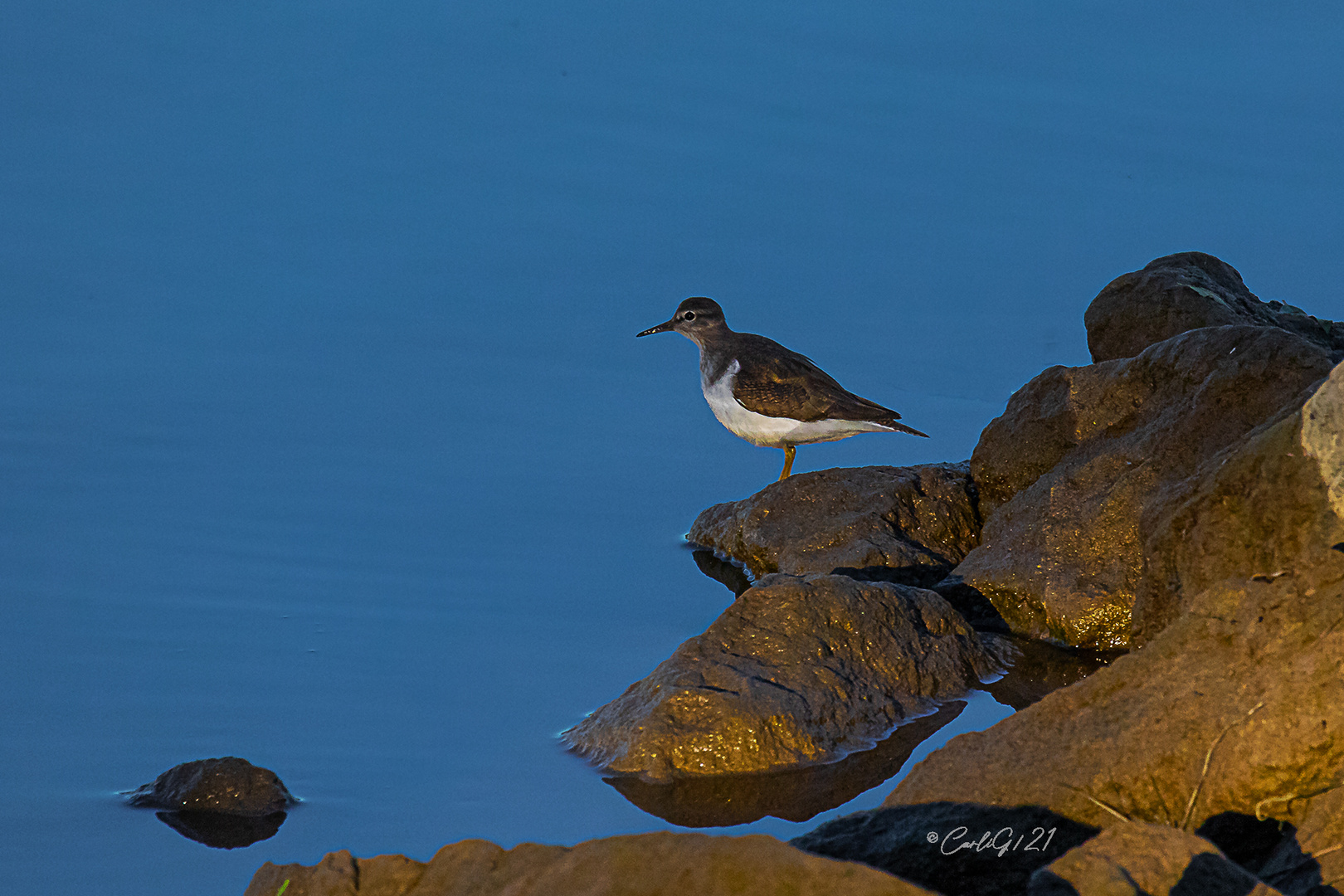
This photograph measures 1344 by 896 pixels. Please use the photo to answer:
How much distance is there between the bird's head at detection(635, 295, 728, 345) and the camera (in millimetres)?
11094

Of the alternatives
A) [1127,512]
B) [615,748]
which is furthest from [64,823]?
[1127,512]

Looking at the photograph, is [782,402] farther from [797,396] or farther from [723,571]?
[723,571]

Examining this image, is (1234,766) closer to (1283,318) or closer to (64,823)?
(64,823)

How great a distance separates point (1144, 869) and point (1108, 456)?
4210mm

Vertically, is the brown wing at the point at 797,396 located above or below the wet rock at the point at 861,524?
above

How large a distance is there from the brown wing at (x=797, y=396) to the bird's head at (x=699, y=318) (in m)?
0.92

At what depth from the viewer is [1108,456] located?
7500 millimetres

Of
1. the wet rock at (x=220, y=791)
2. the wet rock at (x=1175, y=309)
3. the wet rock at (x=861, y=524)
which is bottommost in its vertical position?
the wet rock at (x=220, y=791)

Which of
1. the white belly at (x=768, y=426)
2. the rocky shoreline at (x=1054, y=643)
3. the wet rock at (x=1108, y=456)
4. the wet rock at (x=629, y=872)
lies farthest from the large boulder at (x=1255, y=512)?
the white belly at (x=768, y=426)

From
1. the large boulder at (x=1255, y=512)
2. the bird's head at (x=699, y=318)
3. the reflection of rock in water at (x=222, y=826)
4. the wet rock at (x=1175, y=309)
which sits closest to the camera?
the large boulder at (x=1255, y=512)

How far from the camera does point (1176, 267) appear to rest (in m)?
9.16

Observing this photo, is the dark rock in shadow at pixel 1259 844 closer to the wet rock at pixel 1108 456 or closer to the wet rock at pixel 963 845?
the wet rock at pixel 963 845

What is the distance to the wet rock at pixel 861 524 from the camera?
8273 mm
